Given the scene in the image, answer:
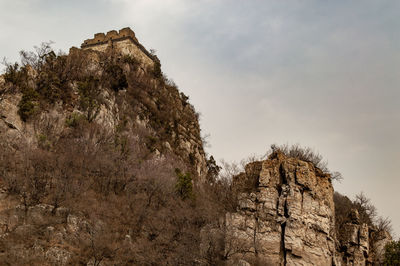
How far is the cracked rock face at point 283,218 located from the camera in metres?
19.5

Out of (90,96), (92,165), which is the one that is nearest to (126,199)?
(92,165)

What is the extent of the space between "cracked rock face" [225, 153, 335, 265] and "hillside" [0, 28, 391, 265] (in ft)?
0.19

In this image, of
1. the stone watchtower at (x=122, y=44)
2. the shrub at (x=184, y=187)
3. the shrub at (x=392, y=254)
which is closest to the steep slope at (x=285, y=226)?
the shrub at (x=392, y=254)

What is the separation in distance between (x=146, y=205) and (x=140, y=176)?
3169 mm

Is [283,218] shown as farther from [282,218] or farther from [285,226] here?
[285,226]

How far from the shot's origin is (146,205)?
24.3 metres

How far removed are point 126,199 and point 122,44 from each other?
26.2m

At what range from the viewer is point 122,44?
4588 cm

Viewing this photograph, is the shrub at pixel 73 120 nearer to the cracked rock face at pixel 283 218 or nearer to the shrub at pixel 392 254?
the cracked rock face at pixel 283 218

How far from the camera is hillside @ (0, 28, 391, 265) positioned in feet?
63.3

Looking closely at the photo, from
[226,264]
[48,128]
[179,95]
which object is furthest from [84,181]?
[179,95]

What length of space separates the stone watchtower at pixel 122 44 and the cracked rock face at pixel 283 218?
27178 mm

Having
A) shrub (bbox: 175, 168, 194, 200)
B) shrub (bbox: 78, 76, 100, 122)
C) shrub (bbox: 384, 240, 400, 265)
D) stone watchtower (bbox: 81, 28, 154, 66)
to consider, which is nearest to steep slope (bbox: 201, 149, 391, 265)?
shrub (bbox: 384, 240, 400, 265)

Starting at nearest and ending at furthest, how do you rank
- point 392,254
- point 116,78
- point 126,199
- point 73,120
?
point 392,254, point 126,199, point 73,120, point 116,78
